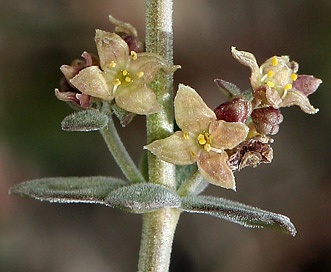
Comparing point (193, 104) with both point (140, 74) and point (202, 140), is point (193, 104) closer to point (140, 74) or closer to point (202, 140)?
point (202, 140)

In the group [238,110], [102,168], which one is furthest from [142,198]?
[102,168]

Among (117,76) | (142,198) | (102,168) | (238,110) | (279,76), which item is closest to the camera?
(142,198)

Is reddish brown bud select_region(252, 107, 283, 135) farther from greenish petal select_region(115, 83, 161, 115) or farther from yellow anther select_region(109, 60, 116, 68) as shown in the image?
yellow anther select_region(109, 60, 116, 68)

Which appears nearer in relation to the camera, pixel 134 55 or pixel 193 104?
pixel 193 104

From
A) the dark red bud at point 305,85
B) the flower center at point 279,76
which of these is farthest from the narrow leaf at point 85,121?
the dark red bud at point 305,85

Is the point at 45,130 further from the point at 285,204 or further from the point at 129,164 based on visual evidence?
the point at 129,164

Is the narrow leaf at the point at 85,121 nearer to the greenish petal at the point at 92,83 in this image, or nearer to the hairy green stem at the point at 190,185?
the greenish petal at the point at 92,83
